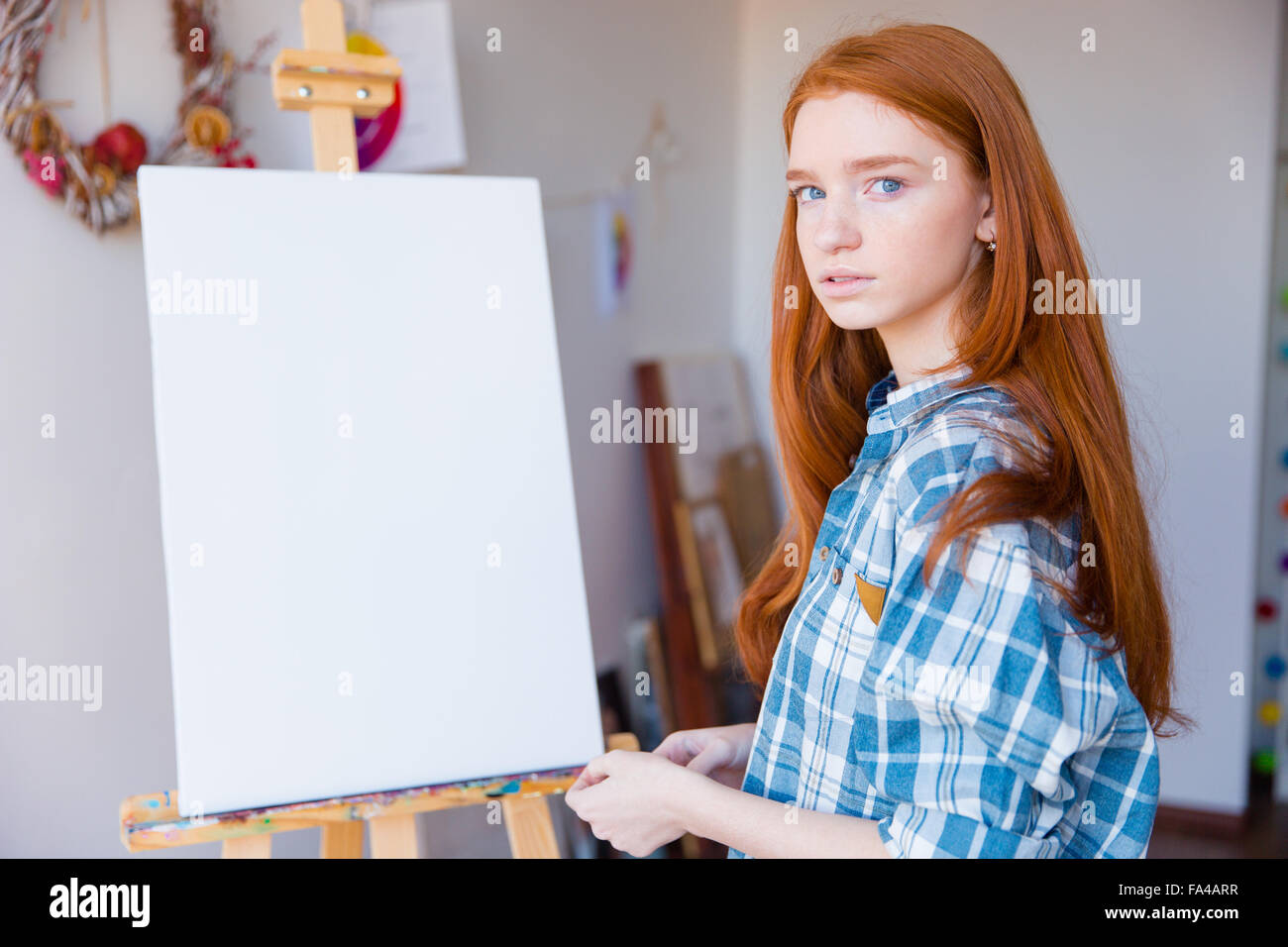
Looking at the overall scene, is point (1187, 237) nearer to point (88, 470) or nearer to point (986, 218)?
point (986, 218)

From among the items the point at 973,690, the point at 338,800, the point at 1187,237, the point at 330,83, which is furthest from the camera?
the point at 1187,237

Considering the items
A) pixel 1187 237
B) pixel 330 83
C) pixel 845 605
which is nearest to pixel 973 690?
pixel 845 605

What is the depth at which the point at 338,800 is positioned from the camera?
47.9 inches

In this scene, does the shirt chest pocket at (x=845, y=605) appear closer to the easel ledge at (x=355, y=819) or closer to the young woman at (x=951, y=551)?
the young woman at (x=951, y=551)

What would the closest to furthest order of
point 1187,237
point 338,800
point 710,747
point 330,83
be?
point 710,747 → point 338,800 → point 330,83 → point 1187,237

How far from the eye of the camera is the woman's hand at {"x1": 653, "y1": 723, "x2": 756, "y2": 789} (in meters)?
1.10

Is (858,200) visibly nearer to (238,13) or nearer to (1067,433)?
(1067,433)

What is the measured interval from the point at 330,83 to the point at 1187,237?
2187 mm

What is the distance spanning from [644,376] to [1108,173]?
4.19 feet

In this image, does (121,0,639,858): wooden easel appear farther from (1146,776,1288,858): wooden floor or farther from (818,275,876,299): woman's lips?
(1146,776,1288,858): wooden floor

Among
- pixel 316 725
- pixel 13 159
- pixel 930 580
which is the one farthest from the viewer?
pixel 13 159

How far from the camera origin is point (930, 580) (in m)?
0.79

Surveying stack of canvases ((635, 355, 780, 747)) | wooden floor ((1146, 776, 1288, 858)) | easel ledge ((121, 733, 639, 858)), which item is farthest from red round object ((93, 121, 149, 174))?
wooden floor ((1146, 776, 1288, 858))
